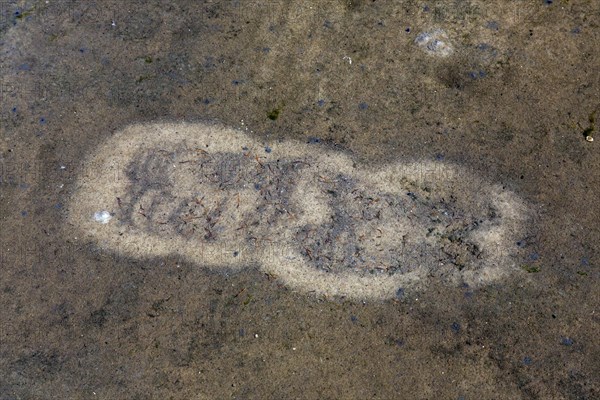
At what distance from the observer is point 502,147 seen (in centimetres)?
479

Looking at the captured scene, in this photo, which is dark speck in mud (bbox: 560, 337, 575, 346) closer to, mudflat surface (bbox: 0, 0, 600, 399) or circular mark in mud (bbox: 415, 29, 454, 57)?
mudflat surface (bbox: 0, 0, 600, 399)

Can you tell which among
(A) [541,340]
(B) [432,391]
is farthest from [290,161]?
(A) [541,340]

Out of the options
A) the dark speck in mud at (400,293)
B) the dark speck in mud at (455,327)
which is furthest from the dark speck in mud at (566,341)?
the dark speck in mud at (400,293)

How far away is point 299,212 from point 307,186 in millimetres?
266

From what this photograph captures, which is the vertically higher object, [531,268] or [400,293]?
[531,268]

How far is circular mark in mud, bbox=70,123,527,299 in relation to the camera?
4539mm

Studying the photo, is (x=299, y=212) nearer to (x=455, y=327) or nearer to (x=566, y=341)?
(x=455, y=327)

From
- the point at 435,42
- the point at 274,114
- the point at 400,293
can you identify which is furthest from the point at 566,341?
the point at 274,114

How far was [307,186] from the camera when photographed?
4.76m

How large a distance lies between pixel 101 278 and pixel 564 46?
504 centimetres

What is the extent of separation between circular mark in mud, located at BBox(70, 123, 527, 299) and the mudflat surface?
34 mm

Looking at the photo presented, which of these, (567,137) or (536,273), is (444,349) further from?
(567,137)

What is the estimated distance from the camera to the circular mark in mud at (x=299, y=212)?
4.54 meters

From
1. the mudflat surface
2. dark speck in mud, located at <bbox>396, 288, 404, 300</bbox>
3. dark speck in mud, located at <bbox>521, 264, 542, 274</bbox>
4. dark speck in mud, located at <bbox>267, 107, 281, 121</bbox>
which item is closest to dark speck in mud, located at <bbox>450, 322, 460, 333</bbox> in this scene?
the mudflat surface
